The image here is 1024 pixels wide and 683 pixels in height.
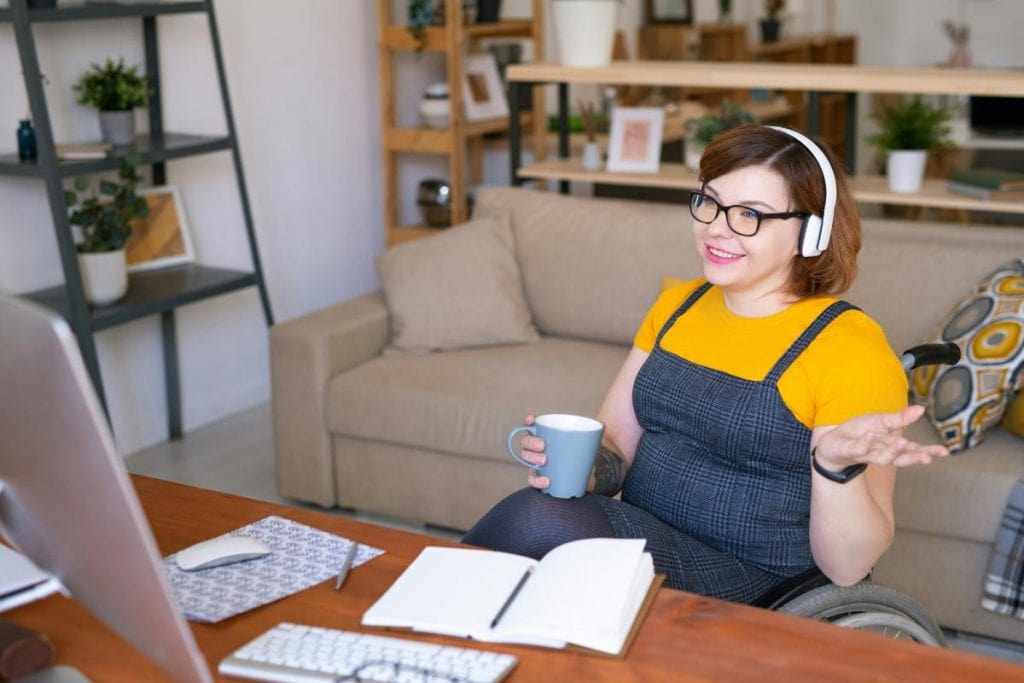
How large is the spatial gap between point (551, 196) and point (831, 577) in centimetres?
203

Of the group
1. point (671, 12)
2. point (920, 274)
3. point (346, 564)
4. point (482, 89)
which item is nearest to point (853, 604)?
point (346, 564)

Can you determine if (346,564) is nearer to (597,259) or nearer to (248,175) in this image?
(597,259)

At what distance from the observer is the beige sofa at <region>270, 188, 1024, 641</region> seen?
99.3 inches

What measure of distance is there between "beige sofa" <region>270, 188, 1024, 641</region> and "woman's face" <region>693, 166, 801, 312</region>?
937 millimetres

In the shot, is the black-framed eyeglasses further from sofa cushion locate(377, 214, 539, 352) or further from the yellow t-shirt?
sofa cushion locate(377, 214, 539, 352)

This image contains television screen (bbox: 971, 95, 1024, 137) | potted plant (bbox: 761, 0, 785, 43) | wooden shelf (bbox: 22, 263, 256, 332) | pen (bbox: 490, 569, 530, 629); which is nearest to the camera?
pen (bbox: 490, 569, 530, 629)

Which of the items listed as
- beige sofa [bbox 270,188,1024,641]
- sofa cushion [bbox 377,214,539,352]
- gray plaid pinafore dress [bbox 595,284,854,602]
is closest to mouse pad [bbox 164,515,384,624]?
gray plaid pinafore dress [bbox 595,284,854,602]

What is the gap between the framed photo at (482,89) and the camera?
459 centimetres

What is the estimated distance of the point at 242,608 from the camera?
1306mm

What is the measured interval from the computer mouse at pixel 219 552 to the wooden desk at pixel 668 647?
108 millimetres

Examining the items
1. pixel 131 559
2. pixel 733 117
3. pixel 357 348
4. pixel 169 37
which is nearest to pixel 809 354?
pixel 131 559

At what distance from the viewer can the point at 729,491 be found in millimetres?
1745

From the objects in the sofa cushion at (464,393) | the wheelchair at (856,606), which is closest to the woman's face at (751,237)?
the wheelchair at (856,606)

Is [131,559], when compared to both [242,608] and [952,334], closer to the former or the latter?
[242,608]
